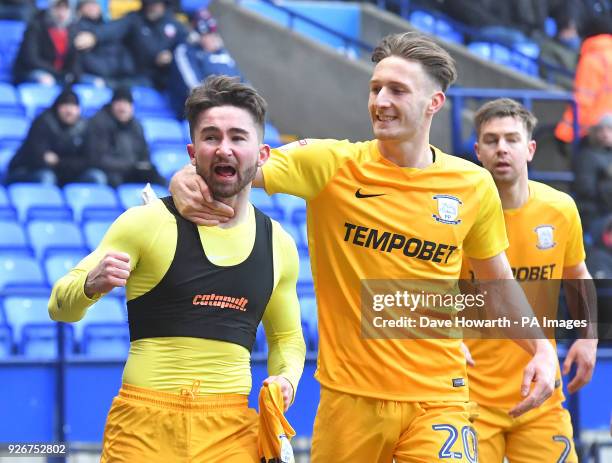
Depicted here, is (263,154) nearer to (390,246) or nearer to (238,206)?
(238,206)

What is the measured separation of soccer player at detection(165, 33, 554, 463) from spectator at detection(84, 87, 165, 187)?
6474 mm

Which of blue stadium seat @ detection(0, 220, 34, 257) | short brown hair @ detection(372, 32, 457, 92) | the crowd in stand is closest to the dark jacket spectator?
the crowd in stand

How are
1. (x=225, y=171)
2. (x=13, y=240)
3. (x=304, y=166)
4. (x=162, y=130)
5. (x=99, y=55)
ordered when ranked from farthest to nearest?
(x=99, y=55) → (x=162, y=130) → (x=13, y=240) → (x=304, y=166) → (x=225, y=171)

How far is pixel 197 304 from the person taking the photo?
531 cm

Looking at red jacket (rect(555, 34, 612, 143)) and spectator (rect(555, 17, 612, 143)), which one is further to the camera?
red jacket (rect(555, 34, 612, 143))

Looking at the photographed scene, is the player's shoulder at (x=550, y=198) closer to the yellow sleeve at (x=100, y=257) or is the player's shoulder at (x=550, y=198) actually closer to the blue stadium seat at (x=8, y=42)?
the yellow sleeve at (x=100, y=257)

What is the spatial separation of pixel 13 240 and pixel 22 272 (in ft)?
1.91

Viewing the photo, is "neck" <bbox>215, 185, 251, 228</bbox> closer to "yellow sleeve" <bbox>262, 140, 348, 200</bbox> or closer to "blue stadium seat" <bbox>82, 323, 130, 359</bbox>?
"yellow sleeve" <bbox>262, 140, 348, 200</bbox>

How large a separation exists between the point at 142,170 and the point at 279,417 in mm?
7544

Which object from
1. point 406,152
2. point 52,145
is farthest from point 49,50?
point 406,152

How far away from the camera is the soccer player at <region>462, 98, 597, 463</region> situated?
7.18 m

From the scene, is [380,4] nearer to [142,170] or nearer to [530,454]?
[142,170]

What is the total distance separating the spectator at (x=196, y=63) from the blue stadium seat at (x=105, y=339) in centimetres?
413

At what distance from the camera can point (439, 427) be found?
19.3 ft
